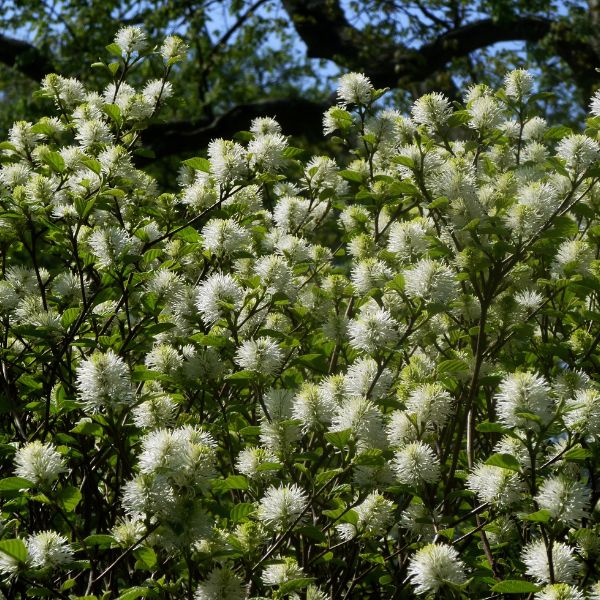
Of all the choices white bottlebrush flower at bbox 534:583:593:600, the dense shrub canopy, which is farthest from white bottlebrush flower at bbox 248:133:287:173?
white bottlebrush flower at bbox 534:583:593:600

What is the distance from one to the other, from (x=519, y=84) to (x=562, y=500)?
1.71 meters

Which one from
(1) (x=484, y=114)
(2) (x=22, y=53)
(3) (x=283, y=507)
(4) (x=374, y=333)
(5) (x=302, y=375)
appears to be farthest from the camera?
(2) (x=22, y=53)

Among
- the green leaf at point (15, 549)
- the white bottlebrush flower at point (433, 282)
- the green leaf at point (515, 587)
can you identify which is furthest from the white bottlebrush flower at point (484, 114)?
the green leaf at point (15, 549)

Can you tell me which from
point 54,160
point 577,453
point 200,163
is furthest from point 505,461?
point 54,160

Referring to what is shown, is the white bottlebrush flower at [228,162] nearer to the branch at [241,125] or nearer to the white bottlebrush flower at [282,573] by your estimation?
the white bottlebrush flower at [282,573]

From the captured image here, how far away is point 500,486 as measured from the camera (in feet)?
7.72

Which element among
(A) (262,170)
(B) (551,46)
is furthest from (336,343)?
(B) (551,46)

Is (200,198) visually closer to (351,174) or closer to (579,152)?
(351,174)

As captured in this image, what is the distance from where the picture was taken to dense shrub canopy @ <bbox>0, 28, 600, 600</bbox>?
2.32 meters

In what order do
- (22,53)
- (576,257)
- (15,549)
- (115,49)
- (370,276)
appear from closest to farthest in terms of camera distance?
(15,549), (370,276), (576,257), (115,49), (22,53)

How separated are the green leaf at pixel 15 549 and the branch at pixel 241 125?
30.8 feet

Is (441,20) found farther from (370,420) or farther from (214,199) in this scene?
(370,420)

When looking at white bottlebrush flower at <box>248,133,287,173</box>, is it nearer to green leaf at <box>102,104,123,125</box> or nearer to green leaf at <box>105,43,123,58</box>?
green leaf at <box>102,104,123,125</box>

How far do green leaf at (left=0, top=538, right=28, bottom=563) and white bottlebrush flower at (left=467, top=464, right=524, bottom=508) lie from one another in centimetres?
110
